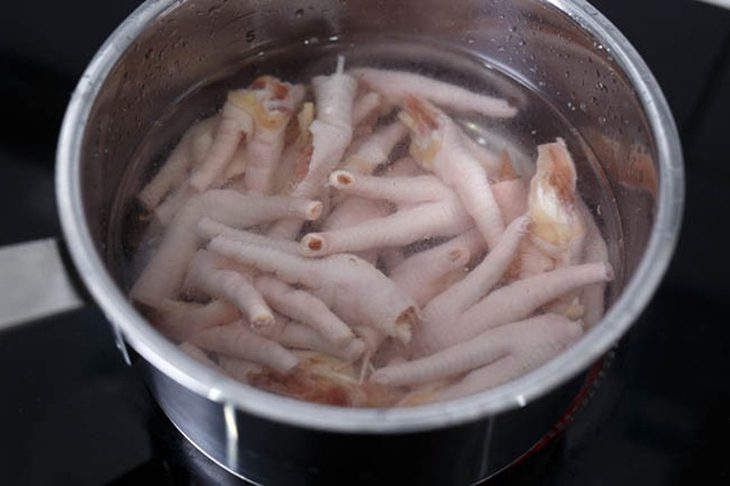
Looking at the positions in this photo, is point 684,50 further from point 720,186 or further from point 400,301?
point 400,301

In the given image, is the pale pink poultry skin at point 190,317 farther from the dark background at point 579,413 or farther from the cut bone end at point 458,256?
the cut bone end at point 458,256

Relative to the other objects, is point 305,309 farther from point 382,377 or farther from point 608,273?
point 608,273

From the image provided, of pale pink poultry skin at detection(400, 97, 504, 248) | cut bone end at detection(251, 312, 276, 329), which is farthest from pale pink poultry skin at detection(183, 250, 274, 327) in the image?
pale pink poultry skin at detection(400, 97, 504, 248)

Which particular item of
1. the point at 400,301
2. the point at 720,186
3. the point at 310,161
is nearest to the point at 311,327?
the point at 400,301

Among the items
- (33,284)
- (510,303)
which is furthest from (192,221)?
(510,303)

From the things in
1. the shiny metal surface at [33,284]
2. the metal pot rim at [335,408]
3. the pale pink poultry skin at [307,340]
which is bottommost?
the shiny metal surface at [33,284]

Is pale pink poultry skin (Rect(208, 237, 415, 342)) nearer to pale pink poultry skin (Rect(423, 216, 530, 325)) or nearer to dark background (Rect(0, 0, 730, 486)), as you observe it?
pale pink poultry skin (Rect(423, 216, 530, 325))

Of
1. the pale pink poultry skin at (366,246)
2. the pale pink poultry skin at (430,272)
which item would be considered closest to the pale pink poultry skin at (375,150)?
the pale pink poultry skin at (366,246)
